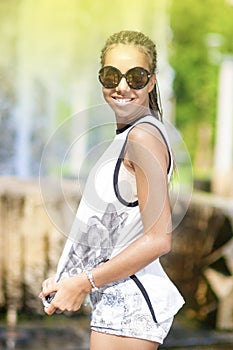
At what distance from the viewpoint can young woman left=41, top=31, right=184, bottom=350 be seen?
60.4 inches

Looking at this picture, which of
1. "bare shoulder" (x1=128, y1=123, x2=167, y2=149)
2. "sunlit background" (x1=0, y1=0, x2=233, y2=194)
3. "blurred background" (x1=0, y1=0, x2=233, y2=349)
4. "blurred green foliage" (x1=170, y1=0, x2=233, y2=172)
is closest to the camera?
"bare shoulder" (x1=128, y1=123, x2=167, y2=149)

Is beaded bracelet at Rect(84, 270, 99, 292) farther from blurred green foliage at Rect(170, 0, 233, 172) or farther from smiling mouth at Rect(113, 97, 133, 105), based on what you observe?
blurred green foliage at Rect(170, 0, 233, 172)

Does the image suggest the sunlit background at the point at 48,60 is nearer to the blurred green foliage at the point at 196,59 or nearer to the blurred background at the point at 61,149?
the blurred background at the point at 61,149

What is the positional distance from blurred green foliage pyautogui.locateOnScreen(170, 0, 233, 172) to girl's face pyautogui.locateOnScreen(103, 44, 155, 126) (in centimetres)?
1328

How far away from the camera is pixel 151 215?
1.53 metres

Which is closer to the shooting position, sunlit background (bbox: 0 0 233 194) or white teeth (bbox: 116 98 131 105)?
white teeth (bbox: 116 98 131 105)

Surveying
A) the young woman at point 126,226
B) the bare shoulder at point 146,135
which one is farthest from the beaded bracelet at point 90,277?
the bare shoulder at point 146,135

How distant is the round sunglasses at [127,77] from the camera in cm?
156

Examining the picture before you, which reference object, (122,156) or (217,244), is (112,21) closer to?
(217,244)

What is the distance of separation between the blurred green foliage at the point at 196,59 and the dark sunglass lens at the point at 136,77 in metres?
13.3

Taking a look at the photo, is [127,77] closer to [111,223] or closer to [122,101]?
[122,101]

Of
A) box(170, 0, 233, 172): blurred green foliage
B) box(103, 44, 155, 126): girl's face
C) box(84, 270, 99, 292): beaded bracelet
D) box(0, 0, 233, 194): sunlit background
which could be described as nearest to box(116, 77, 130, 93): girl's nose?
box(103, 44, 155, 126): girl's face

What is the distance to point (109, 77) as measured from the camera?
5.17 ft

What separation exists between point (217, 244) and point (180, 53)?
11.3 metres
